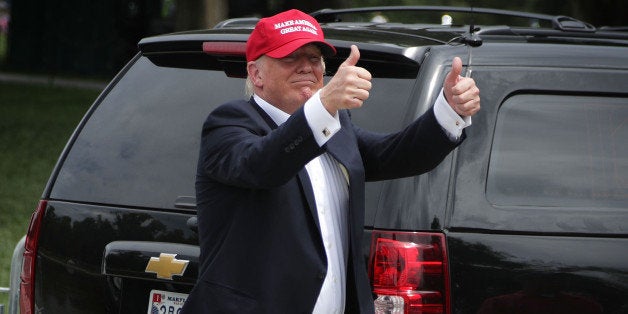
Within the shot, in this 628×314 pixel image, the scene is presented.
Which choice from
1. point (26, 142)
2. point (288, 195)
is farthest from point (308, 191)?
point (26, 142)

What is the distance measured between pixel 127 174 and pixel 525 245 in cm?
137

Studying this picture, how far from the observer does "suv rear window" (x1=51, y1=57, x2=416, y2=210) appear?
4.16 meters

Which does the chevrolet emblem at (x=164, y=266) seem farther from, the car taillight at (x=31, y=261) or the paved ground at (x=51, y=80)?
the paved ground at (x=51, y=80)

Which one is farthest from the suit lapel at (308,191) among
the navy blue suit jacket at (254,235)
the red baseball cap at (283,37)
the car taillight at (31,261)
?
the car taillight at (31,261)

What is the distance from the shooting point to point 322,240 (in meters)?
3.45

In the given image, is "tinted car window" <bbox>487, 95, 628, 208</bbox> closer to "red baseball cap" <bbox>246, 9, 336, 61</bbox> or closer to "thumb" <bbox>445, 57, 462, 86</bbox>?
"thumb" <bbox>445, 57, 462, 86</bbox>

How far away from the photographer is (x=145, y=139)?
430 cm

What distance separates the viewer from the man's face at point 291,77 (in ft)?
11.4

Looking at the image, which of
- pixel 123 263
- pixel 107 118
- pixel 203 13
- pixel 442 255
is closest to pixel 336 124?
pixel 442 255

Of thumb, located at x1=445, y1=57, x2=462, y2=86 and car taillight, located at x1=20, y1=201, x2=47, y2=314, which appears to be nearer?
thumb, located at x1=445, y1=57, x2=462, y2=86

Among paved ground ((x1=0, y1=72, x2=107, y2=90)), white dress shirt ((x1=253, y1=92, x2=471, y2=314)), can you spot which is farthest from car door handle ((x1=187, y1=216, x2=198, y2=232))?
paved ground ((x1=0, y1=72, x2=107, y2=90))

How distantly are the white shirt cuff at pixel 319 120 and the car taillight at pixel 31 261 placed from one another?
5.02 ft

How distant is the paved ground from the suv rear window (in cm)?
2204

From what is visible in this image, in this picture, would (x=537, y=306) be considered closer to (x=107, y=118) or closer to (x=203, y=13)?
(x=107, y=118)
